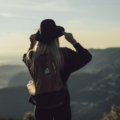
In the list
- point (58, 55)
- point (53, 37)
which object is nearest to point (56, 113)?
point (58, 55)

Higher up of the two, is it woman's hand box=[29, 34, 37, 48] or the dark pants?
woman's hand box=[29, 34, 37, 48]

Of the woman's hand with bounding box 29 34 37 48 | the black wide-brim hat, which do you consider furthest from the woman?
the woman's hand with bounding box 29 34 37 48

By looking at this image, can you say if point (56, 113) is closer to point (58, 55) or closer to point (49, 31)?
point (58, 55)

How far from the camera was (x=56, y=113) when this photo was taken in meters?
5.11

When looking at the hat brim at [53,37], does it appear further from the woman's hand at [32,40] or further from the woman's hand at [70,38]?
the woman's hand at [32,40]

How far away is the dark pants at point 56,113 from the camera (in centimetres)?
507

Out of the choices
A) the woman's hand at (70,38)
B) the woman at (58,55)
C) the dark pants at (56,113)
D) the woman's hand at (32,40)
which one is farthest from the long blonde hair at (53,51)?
the dark pants at (56,113)

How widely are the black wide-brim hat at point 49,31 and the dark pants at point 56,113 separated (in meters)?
0.97


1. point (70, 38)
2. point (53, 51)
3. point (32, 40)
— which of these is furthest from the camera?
point (32, 40)

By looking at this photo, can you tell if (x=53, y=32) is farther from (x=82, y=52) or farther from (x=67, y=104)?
(x=67, y=104)

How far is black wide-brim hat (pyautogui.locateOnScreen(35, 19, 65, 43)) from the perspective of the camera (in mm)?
5035

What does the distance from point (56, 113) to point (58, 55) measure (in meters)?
0.85

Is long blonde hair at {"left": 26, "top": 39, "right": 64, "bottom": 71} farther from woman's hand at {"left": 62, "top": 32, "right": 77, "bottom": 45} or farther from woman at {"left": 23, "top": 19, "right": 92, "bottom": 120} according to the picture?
woman's hand at {"left": 62, "top": 32, "right": 77, "bottom": 45}

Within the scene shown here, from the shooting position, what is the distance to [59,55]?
4984 mm
